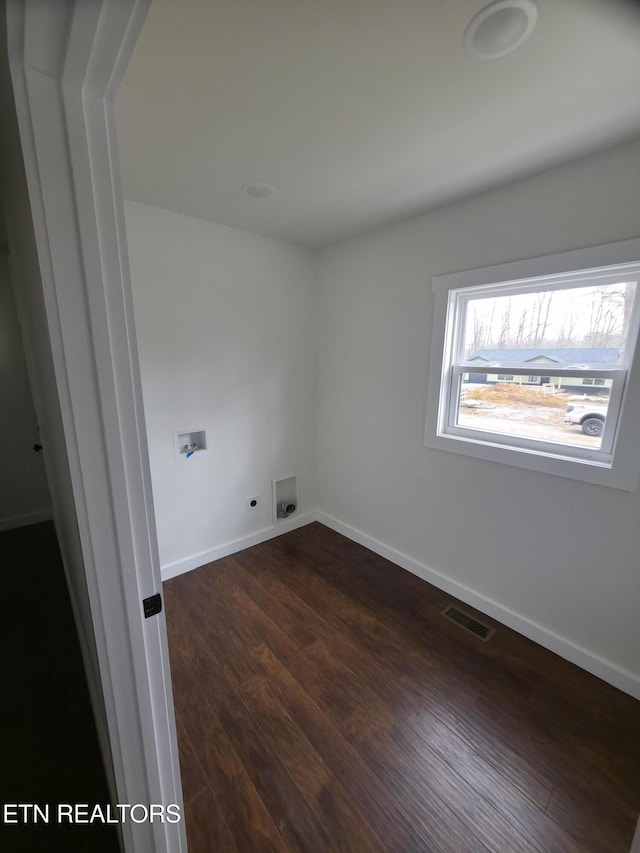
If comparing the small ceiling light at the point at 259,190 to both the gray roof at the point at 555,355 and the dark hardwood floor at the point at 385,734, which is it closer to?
the gray roof at the point at 555,355

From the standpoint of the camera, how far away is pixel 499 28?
2.97 ft

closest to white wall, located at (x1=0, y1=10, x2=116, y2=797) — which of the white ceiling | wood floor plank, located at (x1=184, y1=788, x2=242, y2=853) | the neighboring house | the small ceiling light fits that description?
wood floor plank, located at (x1=184, y1=788, x2=242, y2=853)

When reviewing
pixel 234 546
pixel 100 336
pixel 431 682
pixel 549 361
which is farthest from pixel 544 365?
pixel 234 546

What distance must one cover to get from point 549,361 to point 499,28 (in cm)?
139

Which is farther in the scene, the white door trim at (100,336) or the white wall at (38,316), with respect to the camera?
the white wall at (38,316)

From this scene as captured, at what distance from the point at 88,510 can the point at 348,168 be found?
1.79 metres

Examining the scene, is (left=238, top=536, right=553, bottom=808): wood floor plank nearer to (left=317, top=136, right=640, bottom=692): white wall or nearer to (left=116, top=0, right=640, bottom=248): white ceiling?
(left=317, top=136, right=640, bottom=692): white wall

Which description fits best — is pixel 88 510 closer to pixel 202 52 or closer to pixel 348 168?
pixel 202 52

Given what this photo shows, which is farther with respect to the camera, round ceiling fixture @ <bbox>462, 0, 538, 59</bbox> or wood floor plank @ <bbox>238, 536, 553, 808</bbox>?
wood floor plank @ <bbox>238, 536, 553, 808</bbox>

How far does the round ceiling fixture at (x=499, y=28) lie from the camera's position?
2.81 ft

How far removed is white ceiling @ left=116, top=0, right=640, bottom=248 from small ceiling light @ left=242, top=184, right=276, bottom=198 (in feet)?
0.15

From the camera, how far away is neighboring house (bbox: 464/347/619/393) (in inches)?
64.9

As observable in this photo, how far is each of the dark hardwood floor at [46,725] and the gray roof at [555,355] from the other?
2.69m

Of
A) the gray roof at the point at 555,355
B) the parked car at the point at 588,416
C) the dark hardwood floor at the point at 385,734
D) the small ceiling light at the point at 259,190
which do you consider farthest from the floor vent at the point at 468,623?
the small ceiling light at the point at 259,190
